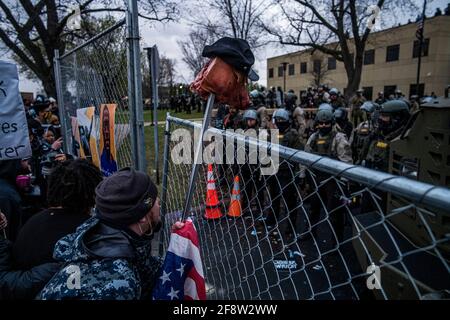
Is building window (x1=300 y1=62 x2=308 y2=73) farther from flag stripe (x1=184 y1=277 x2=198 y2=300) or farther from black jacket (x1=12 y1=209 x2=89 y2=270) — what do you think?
flag stripe (x1=184 y1=277 x2=198 y2=300)

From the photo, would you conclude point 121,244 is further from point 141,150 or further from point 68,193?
point 141,150

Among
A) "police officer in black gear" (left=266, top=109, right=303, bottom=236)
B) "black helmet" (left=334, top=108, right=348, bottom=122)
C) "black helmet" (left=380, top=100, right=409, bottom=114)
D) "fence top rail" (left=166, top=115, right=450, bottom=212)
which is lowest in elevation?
"police officer in black gear" (left=266, top=109, right=303, bottom=236)

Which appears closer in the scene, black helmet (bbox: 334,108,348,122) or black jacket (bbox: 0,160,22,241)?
black jacket (bbox: 0,160,22,241)

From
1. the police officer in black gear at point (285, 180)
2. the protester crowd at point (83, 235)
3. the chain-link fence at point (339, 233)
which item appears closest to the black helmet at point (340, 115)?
the police officer in black gear at point (285, 180)

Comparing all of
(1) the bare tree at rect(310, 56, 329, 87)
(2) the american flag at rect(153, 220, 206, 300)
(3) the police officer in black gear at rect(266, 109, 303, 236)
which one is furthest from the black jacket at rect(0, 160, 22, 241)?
(1) the bare tree at rect(310, 56, 329, 87)

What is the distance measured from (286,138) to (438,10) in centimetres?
3853

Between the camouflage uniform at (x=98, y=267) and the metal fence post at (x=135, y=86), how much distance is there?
3.90ft

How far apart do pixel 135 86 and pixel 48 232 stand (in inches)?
47.6

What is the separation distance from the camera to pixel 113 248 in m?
1.45

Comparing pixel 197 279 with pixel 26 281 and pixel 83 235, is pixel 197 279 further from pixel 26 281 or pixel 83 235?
pixel 26 281

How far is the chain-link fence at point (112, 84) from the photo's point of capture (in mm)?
2529

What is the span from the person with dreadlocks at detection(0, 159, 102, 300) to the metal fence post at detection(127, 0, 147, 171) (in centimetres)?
42

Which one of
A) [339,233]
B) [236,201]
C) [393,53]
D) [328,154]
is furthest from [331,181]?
[393,53]

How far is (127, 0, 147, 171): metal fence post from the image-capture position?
2408 mm
